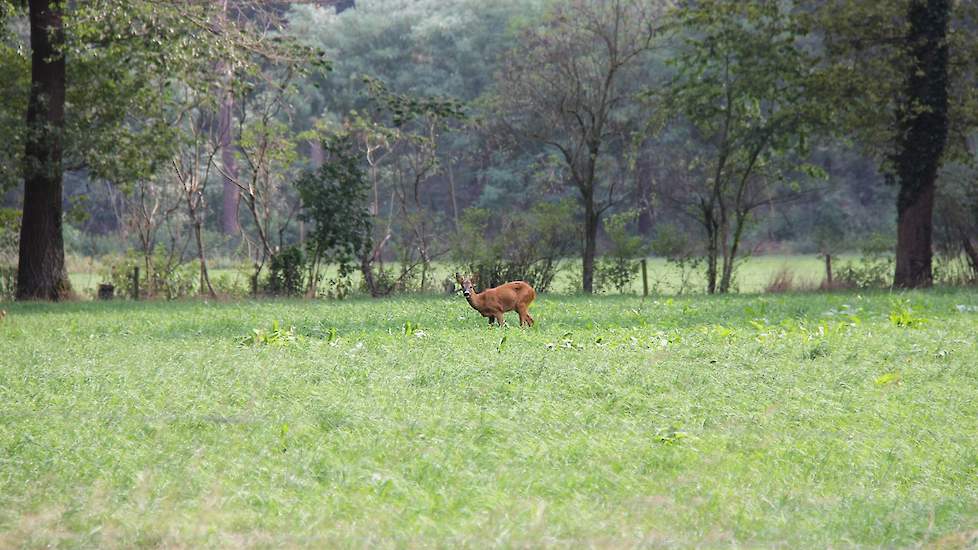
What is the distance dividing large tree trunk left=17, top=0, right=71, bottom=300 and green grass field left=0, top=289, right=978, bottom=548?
8.56 metres

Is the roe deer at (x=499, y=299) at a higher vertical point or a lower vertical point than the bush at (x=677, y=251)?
lower

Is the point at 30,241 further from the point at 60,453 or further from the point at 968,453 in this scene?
the point at 968,453

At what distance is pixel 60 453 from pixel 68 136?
575 inches

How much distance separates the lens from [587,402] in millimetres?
7965

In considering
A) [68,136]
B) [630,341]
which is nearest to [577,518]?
[630,341]

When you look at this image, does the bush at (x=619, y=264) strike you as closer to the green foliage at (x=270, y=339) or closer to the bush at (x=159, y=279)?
the bush at (x=159, y=279)

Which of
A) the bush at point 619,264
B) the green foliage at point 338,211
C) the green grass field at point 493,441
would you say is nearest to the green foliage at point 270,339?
the green grass field at point 493,441

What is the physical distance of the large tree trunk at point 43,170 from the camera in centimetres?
1972

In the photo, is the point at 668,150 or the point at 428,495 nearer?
the point at 428,495

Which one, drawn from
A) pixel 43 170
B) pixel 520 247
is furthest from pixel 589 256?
pixel 43 170

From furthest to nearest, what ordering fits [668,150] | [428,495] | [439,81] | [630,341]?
[439,81], [668,150], [630,341], [428,495]

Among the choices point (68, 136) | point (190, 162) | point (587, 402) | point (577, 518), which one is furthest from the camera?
point (190, 162)

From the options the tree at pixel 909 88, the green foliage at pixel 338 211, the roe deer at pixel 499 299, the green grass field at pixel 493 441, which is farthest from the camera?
the tree at pixel 909 88

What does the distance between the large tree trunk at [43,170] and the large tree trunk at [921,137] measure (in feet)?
53.4
